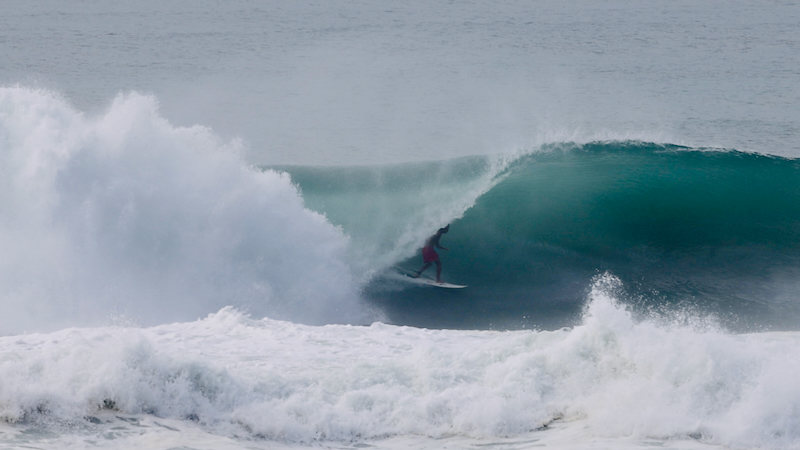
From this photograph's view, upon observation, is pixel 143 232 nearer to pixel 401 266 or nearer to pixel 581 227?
pixel 401 266

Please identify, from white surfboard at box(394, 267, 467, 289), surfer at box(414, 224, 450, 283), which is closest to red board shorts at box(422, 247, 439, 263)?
surfer at box(414, 224, 450, 283)

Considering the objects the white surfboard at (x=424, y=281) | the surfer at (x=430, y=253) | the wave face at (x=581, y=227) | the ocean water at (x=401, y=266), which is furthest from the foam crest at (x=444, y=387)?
the surfer at (x=430, y=253)

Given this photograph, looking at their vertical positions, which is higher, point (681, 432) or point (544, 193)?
point (544, 193)

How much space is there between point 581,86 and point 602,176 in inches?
414

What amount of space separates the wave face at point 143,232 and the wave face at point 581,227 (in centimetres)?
116

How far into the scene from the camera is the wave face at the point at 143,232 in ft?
29.4

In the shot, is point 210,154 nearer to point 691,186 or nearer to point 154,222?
point 154,222

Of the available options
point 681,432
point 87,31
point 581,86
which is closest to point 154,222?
point 681,432

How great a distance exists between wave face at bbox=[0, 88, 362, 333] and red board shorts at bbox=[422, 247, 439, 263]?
1.08 metres

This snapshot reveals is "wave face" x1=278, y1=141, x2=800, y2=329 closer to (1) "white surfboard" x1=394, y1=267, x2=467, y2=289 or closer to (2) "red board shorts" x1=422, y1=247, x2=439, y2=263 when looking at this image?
(1) "white surfboard" x1=394, y1=267, x2=467, y2=289

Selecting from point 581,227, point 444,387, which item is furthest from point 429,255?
point 444,387

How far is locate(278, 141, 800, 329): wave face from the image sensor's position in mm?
9375

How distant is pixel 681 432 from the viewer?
525cm

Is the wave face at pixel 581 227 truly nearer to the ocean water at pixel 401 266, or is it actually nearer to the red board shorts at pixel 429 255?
the ocean water at pixel 401 266
